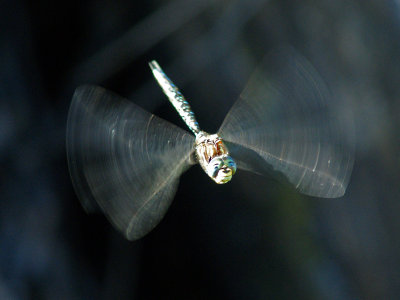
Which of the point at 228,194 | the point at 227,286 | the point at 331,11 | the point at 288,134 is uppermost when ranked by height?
the point at 331,11

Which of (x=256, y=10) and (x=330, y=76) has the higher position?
(x=256, y=10)

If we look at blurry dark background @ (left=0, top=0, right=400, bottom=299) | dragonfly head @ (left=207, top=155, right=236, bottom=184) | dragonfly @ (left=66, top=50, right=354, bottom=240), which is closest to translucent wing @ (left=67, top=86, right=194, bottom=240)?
dragonfly @ (left=66, top=50, right=354, bottom=240)

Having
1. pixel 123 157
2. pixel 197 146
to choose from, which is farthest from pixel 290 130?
pixel 123 157

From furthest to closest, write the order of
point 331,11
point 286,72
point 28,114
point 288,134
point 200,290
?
point 331,11 → point 28,114 → point 200,290 → point 286,72 → point 288,134

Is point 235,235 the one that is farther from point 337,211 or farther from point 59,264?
point 59,264

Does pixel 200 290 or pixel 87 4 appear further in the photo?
pixel 87 4

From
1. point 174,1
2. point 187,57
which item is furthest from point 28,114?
point 174,1

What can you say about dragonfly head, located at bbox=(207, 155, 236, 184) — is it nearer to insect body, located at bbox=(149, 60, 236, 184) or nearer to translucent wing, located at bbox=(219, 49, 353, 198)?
insect body, located at bbox=(149, 60, 236, 184)

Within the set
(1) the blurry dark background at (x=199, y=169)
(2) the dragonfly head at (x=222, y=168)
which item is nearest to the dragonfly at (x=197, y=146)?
(2) the dragonfly head at (x=222, y=168)
